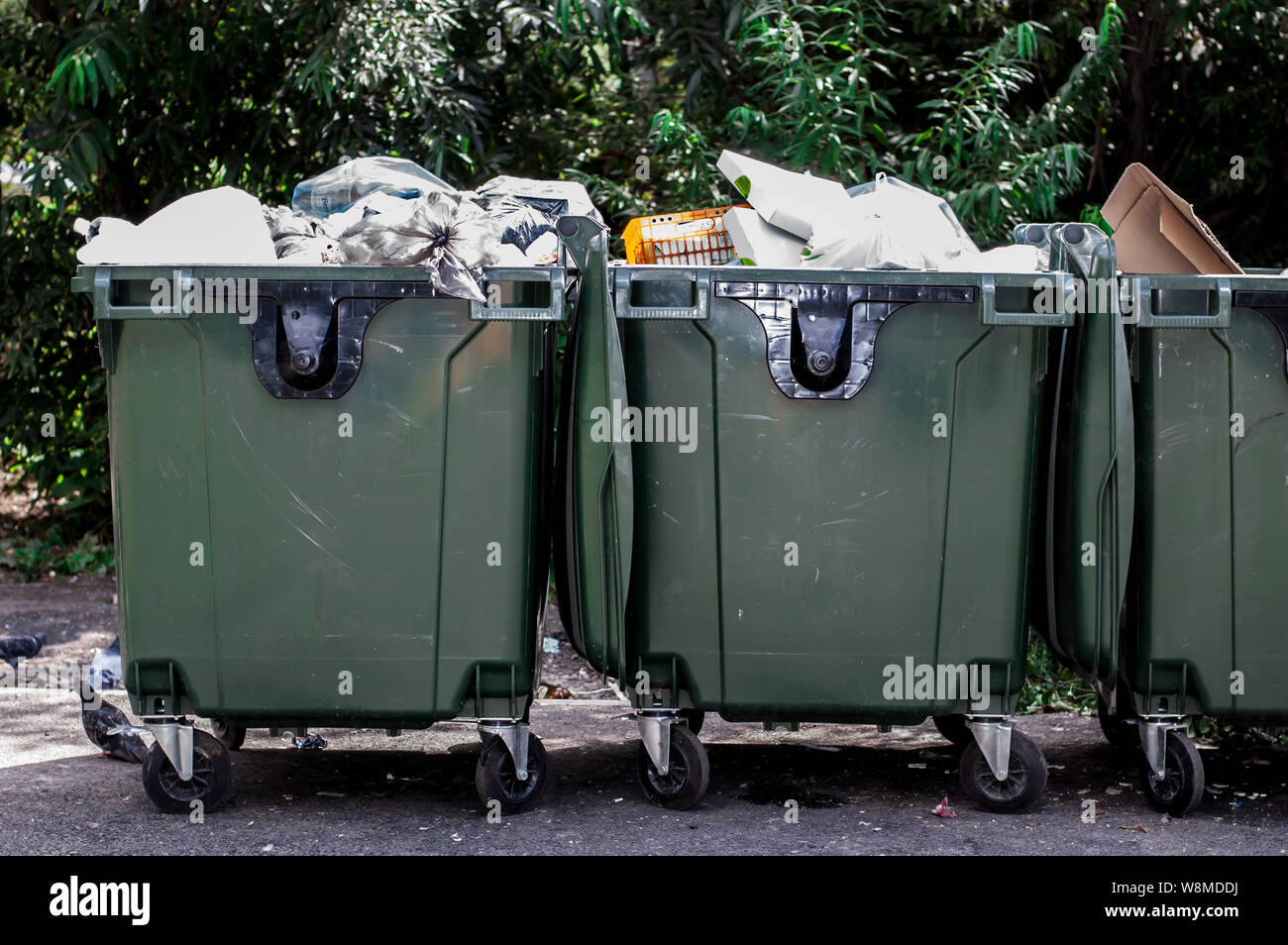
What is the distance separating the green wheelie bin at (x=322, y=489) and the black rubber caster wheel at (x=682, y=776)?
416mm

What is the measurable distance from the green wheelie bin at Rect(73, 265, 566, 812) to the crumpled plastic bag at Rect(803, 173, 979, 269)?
0.70 metres

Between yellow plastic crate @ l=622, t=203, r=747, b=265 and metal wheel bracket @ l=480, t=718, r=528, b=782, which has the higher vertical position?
yellow plastic crate @ l=622, t=203, r=747, b=265

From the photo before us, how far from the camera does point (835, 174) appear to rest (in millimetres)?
5070

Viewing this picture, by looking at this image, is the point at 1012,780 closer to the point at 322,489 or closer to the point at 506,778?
the point at 506,778

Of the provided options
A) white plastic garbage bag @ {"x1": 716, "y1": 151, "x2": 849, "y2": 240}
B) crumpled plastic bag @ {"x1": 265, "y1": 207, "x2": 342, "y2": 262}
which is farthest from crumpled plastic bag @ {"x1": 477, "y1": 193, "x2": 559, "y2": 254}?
white plastic garbage bag @ {"x1": 716, "y1": 151, "x2": 849, "y2": 240}

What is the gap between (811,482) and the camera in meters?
3.12

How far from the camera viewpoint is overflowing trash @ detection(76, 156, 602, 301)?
303 cm

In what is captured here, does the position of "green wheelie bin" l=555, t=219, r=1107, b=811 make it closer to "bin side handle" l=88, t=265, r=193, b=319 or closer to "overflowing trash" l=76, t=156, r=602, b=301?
"overflowing trash" l=76, t=156, r=602, b=301

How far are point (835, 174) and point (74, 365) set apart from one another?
147 inches

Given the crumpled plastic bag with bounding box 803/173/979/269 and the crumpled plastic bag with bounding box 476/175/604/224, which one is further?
the crumpled plastic bag with bounding box 476/175/604/224

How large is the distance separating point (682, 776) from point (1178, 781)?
1.22 meters

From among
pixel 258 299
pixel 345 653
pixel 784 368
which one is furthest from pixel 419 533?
pixel 784 368

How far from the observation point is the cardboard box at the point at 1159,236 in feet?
10.7

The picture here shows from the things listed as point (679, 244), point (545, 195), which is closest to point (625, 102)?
point (545, 195)
